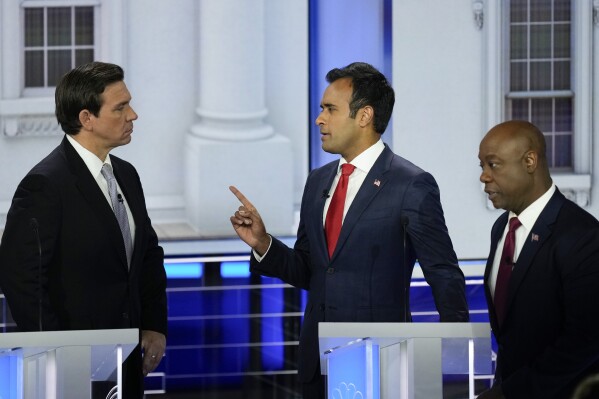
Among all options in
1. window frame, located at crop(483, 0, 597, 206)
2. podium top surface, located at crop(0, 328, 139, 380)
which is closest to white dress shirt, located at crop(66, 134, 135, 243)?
podium top surface, located at crop(0, 328, 139, 380)

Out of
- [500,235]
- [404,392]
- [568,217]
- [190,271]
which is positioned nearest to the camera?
[404,392]

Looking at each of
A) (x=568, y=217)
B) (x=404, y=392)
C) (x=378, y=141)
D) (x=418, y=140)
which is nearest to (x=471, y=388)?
(x=404, y=392)

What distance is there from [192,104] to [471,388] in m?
3.90

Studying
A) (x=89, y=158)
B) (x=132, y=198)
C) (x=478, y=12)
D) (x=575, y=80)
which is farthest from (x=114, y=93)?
(x=575, y=80)

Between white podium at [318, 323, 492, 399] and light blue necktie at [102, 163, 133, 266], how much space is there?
106 centimetres

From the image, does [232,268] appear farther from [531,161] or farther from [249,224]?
[531,161]

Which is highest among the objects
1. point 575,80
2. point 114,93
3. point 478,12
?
point 478,12

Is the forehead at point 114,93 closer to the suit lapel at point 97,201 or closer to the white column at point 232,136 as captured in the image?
the suit lapel at point 97,201

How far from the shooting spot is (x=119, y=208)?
12.7 feet

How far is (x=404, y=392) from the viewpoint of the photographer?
298 cm

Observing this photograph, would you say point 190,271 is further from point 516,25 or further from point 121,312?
point 121,312

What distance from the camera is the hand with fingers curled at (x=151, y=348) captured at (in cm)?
399

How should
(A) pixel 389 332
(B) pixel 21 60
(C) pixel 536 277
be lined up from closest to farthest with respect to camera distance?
1. (A) pixel 389 332
2. (C) pixel 536 277
3. (B) pixel 21 60

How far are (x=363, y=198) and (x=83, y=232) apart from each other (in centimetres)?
85
